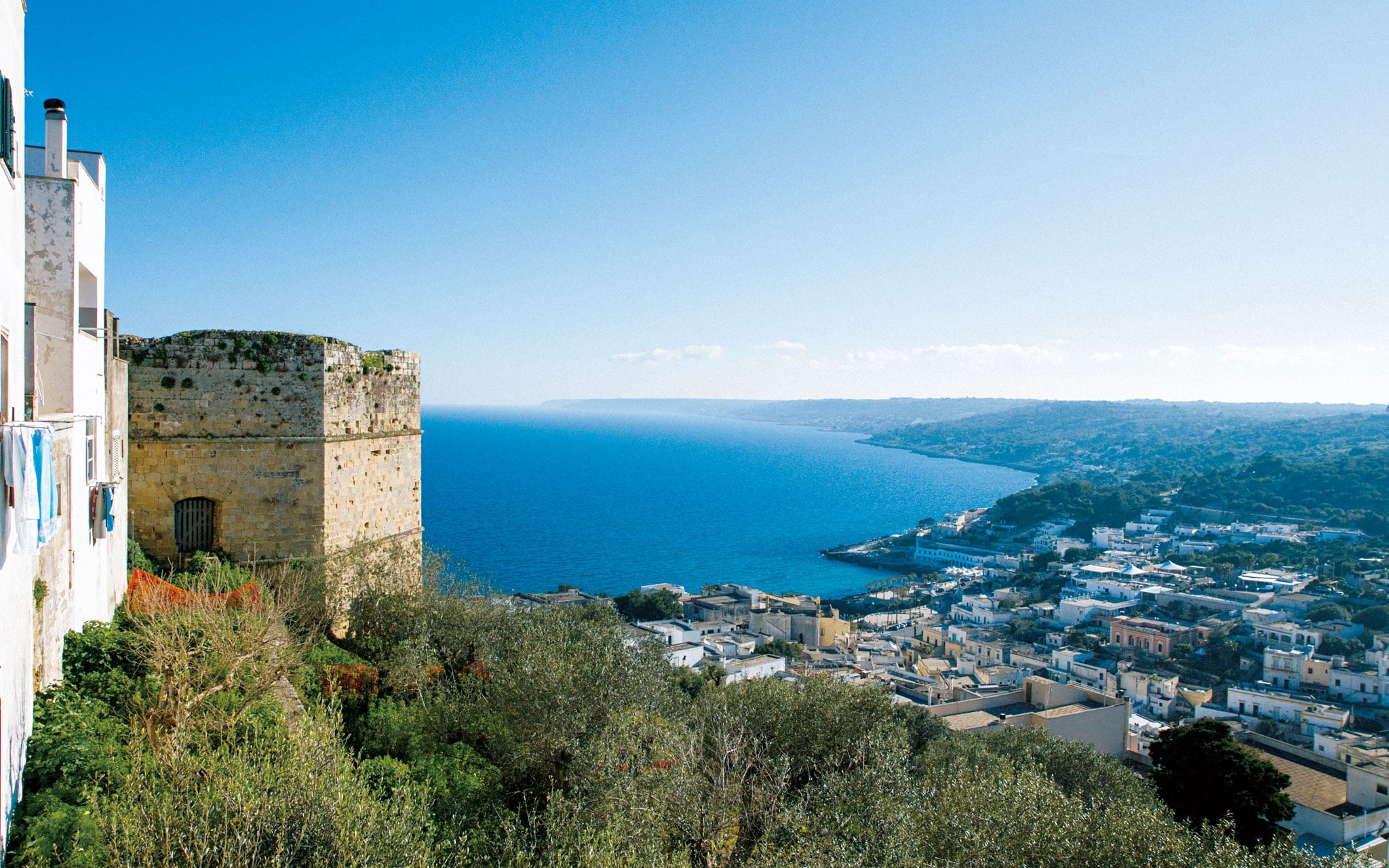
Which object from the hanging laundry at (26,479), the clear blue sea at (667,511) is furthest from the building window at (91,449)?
the clear blue sea at (667,511)

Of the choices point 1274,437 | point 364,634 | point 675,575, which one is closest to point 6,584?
point 364,634

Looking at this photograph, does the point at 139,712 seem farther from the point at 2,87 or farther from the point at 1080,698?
the point at 1080,698

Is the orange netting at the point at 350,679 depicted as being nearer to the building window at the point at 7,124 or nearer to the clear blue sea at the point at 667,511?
the building window at the point at 7,124

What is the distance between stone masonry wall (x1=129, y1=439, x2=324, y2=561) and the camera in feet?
37.8

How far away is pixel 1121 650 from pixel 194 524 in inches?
2047

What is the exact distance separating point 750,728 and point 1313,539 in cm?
8255

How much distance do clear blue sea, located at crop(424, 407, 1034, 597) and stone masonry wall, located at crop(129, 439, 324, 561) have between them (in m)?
26.5

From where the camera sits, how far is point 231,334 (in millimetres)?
11703

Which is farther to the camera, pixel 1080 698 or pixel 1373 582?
pixel 1373 582

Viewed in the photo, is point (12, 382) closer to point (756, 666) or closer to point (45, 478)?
point (45, 478)

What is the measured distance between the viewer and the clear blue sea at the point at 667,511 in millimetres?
68188

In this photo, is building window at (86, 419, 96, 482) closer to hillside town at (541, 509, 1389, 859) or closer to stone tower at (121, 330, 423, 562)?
stone tower at (121, 330, 423, 562)

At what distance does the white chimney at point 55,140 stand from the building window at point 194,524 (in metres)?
5.67

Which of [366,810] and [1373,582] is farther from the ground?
[366,810]
